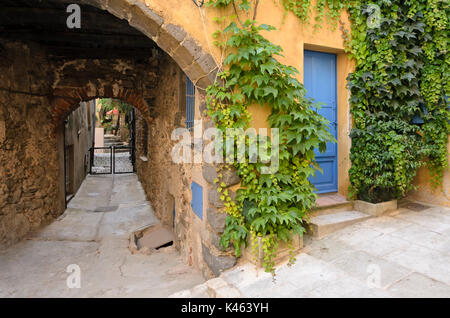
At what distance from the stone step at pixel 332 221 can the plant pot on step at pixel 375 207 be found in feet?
0.26

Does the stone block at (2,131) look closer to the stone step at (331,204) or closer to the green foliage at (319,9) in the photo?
the green foliage at (319,9)

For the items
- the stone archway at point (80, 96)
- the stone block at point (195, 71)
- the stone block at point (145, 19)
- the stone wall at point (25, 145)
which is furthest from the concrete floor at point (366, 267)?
the stone archway at point (80, 96)

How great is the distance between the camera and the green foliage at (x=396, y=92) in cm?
358

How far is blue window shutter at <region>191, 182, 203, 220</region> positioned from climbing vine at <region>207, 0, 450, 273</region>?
0.58 m

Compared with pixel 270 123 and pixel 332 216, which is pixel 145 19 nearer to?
pixel 270 123

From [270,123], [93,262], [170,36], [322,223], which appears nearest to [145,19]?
[170,36]

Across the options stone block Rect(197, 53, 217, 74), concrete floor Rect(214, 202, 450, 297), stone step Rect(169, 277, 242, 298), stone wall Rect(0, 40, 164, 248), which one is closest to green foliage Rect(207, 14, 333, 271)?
stone block Rect(197, 53, 217, 74)

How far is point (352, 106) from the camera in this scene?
3881 millimetres

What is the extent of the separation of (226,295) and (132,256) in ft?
8.85

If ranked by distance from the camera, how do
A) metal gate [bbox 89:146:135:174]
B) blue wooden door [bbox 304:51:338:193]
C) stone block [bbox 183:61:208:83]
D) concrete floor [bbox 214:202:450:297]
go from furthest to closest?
metal gate [bbox 89:146:135:174], blue wooden door [bbox 304:51:338:193], stone block [bbox 183:61:208:83], concrete floor [bbox 214:202:450:297]

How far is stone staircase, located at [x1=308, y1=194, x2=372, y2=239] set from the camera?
320 cm

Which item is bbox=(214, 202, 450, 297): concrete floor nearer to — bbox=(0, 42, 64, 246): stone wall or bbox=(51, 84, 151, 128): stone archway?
bbox=(0, 42, 64, 246): stone wall

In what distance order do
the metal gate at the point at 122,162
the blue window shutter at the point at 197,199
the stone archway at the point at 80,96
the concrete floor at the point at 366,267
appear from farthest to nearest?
the metal gate at the point at 122,162, the stone archway at the point at 80,96, the blue window shutter at the point at 197,199, the concrete floor at the point at 366,267
